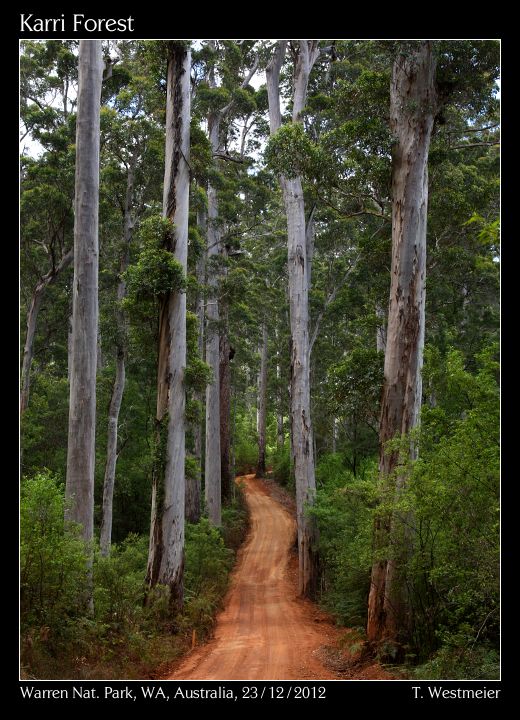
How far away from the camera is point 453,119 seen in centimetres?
1304

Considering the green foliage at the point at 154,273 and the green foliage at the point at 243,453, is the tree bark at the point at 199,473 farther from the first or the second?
the green foliage at the point at 243,453

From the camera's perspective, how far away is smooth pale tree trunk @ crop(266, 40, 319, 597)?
1641 cm

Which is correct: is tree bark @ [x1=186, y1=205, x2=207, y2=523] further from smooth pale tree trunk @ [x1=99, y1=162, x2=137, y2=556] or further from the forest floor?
smooth pale tree trunk @ [x1=99, y1=162, x2=137, y2=556]

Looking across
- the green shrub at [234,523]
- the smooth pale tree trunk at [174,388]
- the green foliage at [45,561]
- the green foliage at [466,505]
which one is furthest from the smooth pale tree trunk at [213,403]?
the green foliage at [466,505]

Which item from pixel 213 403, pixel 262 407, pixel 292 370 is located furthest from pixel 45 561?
pixel 262 407

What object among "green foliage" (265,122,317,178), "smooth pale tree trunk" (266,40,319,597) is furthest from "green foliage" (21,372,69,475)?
"green foliage" (265,122,317,178)

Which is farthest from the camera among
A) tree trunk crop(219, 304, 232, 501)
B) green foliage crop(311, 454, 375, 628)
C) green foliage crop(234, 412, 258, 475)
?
green foliage crop(234, 412, 258, 475)

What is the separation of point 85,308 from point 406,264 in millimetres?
5544

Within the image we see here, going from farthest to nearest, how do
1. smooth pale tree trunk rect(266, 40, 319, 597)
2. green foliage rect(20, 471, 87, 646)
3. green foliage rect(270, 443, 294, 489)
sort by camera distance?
green foliage rect(270, 443, 294, 489), smooth pale tree trunk rect(266, 40, 319, 597), green foliage rect(20, 471, 87, 646)

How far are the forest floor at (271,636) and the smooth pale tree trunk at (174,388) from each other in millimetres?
1743

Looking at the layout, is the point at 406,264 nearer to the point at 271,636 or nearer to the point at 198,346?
the point at 271,636

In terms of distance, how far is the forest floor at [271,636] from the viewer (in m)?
8.79

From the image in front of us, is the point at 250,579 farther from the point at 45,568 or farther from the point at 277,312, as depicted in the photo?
the point at 277,312

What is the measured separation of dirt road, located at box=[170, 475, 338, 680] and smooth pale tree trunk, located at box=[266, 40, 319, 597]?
1381mm
